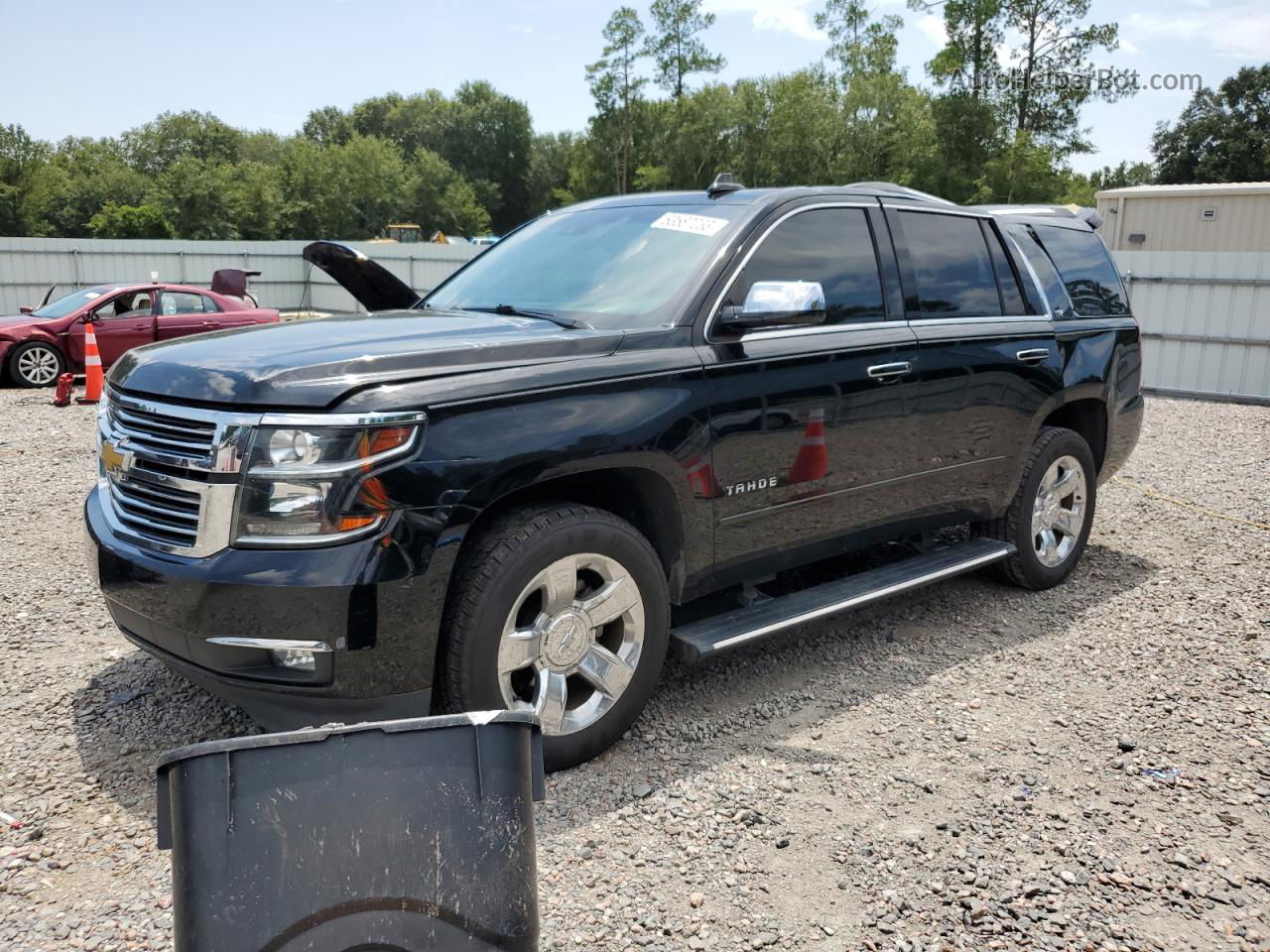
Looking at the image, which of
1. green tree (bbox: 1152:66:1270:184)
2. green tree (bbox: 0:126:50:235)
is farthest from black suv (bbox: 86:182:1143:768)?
green tree (bbox: 0:126:50:235)

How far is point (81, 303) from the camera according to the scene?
14.5m

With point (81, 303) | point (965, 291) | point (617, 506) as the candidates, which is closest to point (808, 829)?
point (617, 506)

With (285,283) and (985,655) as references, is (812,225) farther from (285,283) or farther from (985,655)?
(285,283)

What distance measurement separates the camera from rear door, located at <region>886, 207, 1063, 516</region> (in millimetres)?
4625

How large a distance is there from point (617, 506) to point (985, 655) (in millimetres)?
2038

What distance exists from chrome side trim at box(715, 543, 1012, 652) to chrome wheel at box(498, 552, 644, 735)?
1.25 ft

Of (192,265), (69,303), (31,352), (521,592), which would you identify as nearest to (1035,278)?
(521,592)

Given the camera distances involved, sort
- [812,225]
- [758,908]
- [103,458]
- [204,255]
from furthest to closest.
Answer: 1. [204,255]
2. [812,225]
3. [103,458]
4. [758,908]

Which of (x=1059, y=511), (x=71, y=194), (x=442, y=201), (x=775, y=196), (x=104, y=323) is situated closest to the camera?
(x=775, y=196)

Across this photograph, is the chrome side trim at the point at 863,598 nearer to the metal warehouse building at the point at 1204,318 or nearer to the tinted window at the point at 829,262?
the tinted window at the point at 829,262

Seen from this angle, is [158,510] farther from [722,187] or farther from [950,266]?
[950,266]

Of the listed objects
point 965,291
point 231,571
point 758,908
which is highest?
point 965,291

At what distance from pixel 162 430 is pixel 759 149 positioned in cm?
5176

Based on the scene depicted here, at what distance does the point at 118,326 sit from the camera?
14.3m
